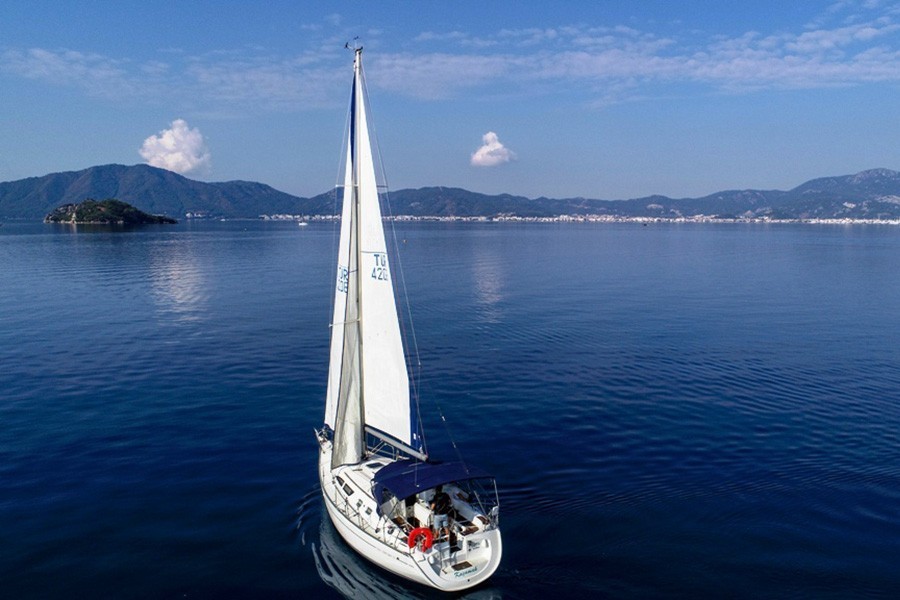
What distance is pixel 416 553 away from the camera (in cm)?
2331

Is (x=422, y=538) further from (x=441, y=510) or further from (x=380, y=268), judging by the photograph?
(x=380, y=268)

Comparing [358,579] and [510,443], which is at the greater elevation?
[510,443]

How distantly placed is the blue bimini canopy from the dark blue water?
3.91 m

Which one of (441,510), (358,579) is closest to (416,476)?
(441,510)

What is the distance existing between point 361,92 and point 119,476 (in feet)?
82.3

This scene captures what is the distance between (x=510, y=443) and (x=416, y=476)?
45.7 feet

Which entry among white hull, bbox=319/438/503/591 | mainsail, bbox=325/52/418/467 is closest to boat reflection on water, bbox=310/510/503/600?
white hull, bbox=319/438/503/591

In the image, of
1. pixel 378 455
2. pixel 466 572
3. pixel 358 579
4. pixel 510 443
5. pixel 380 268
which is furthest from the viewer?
pixel 510 443

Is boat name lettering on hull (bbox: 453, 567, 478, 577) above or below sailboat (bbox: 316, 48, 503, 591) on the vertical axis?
below

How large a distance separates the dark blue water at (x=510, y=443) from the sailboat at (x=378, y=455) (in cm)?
173

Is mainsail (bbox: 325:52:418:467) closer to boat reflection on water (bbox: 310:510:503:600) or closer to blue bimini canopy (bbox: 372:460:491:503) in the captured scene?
blue bimini canopy (bbox: 372:460:491:503)

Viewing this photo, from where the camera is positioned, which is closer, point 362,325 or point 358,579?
point 358,579

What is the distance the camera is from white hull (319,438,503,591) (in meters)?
23.3

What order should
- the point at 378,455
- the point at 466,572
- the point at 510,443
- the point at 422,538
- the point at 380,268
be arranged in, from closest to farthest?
1. the point at 466,572
2. the point at 422,538
3. the point at 380,268
4. the point at 378,455
5. the point at 510,443
